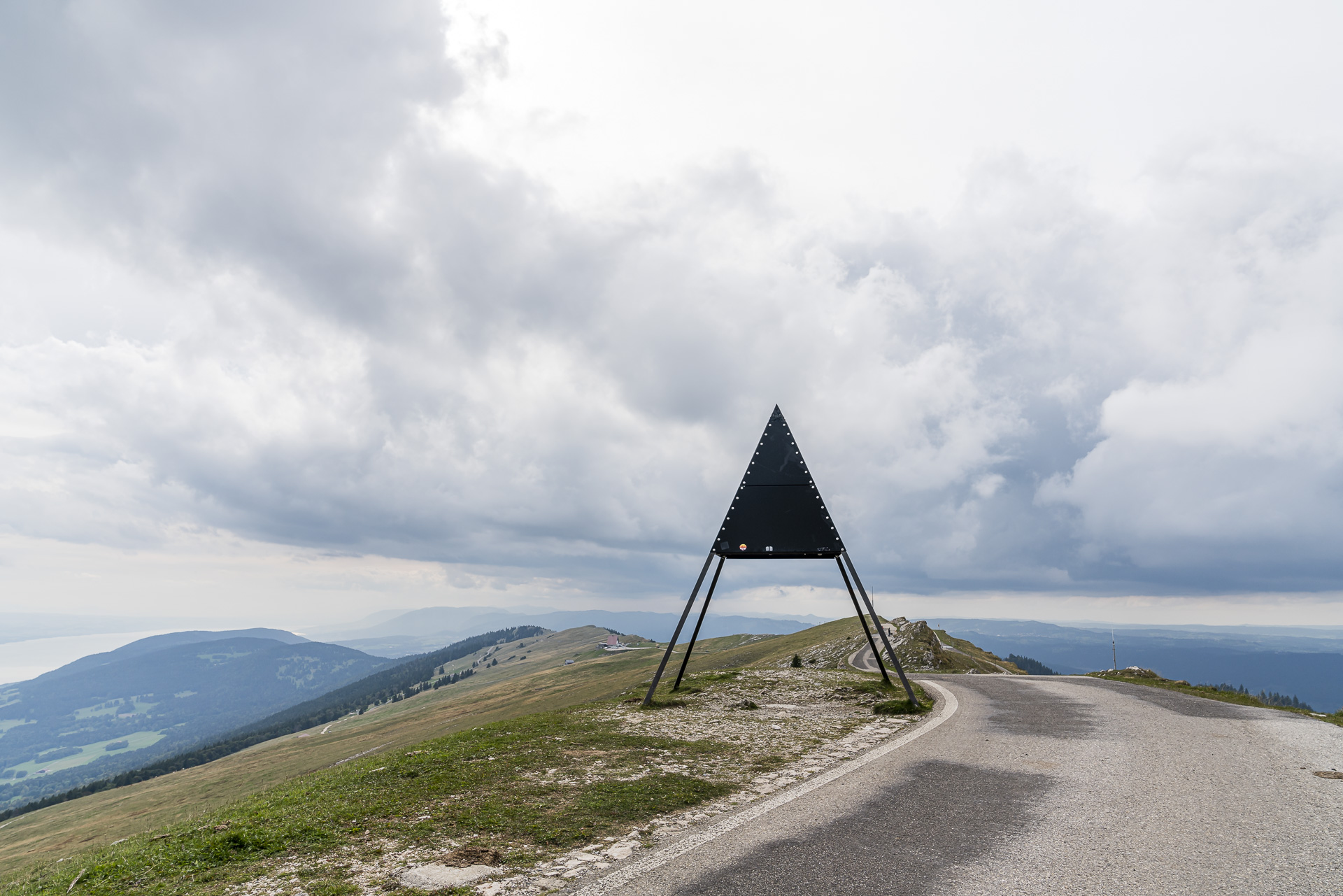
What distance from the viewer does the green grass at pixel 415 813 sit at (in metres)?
8.41

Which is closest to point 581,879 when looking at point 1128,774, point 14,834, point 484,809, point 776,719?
point 484,809

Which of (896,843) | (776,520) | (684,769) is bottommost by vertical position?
(684,769)

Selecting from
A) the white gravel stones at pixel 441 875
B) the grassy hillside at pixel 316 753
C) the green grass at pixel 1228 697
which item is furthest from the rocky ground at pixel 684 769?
the grassy hillside at pixel 316 753

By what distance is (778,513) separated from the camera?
21109 millimetres

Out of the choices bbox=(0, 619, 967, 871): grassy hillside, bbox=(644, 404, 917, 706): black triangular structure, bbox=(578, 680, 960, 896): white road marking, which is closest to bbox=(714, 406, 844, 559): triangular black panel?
bbox=(644, 404, 917, 706): black triangular structure

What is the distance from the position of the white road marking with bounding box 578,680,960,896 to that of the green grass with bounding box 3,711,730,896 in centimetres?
110

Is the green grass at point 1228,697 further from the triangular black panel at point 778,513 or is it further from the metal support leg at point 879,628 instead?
the triangular black panel at point 778,513

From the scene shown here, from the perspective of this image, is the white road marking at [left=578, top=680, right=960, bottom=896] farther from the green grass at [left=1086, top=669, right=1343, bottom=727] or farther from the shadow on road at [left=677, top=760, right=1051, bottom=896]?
the green grass at [left=1086, top=669, right=1343, bottom=727]

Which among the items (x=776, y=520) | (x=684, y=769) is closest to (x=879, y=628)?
(x=776, y=520)

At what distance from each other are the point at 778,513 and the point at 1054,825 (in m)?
12.9

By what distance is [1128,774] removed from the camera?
36.9 ft

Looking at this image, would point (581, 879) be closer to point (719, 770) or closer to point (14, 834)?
point (719, 770)

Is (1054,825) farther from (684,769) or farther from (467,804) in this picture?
(467,804)

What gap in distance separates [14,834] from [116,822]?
4383 cm
